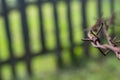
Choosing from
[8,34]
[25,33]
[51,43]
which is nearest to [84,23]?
[51,43]

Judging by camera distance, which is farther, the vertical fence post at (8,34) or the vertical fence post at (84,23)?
the vertical fence post at (84,23)

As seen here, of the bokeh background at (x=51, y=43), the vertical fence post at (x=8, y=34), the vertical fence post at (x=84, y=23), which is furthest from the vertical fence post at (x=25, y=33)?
the vertical fence post at (x=84, y=23)

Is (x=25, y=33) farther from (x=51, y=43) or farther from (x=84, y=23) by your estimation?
(x=84, y=23)

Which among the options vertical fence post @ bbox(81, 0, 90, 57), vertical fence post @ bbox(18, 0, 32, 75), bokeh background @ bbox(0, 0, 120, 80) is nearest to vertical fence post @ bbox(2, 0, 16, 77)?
bokeh background @ bbox(0, 0, 120, 80)

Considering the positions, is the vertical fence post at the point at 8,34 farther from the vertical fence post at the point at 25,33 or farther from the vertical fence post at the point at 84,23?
the vertical fence post at the point at 84,23

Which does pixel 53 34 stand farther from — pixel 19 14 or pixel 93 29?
pixel 93 29

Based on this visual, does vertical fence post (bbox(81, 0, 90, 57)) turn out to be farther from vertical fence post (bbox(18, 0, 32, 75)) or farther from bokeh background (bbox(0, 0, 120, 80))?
vertical fence post (bbox(18, 0, 32, 75))

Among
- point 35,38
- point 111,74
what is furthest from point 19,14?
point 111,74

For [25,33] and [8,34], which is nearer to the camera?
[8,34]
